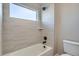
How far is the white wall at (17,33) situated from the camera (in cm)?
120

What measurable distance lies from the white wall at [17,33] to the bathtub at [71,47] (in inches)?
14.5

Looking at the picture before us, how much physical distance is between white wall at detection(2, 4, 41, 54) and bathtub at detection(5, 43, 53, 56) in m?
0.05

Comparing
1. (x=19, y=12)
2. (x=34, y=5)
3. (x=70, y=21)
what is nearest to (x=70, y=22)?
(x=70, y=21)

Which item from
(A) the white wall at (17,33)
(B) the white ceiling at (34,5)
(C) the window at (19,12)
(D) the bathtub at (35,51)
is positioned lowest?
(D) the bathtub at (35,51)

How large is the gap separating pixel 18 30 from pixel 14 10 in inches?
10.6

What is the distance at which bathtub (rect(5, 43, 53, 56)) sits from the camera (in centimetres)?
121

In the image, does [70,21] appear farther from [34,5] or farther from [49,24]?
[34,5]

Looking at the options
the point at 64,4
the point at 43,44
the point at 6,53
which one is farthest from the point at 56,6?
the point at 6,53

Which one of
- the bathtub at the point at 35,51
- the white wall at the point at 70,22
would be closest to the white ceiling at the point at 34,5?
the white wall at the point at 70,22

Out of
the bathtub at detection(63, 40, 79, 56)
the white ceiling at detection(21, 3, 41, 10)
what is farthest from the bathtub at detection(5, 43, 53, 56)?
the white ceiling at detection(21, 3, 41, 10)

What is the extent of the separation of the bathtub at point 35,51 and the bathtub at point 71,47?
207mm

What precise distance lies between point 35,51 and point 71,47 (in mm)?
486

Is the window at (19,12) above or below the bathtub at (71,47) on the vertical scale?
above

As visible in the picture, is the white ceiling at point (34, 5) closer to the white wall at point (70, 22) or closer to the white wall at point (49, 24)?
the white wall at point (49, 24)
